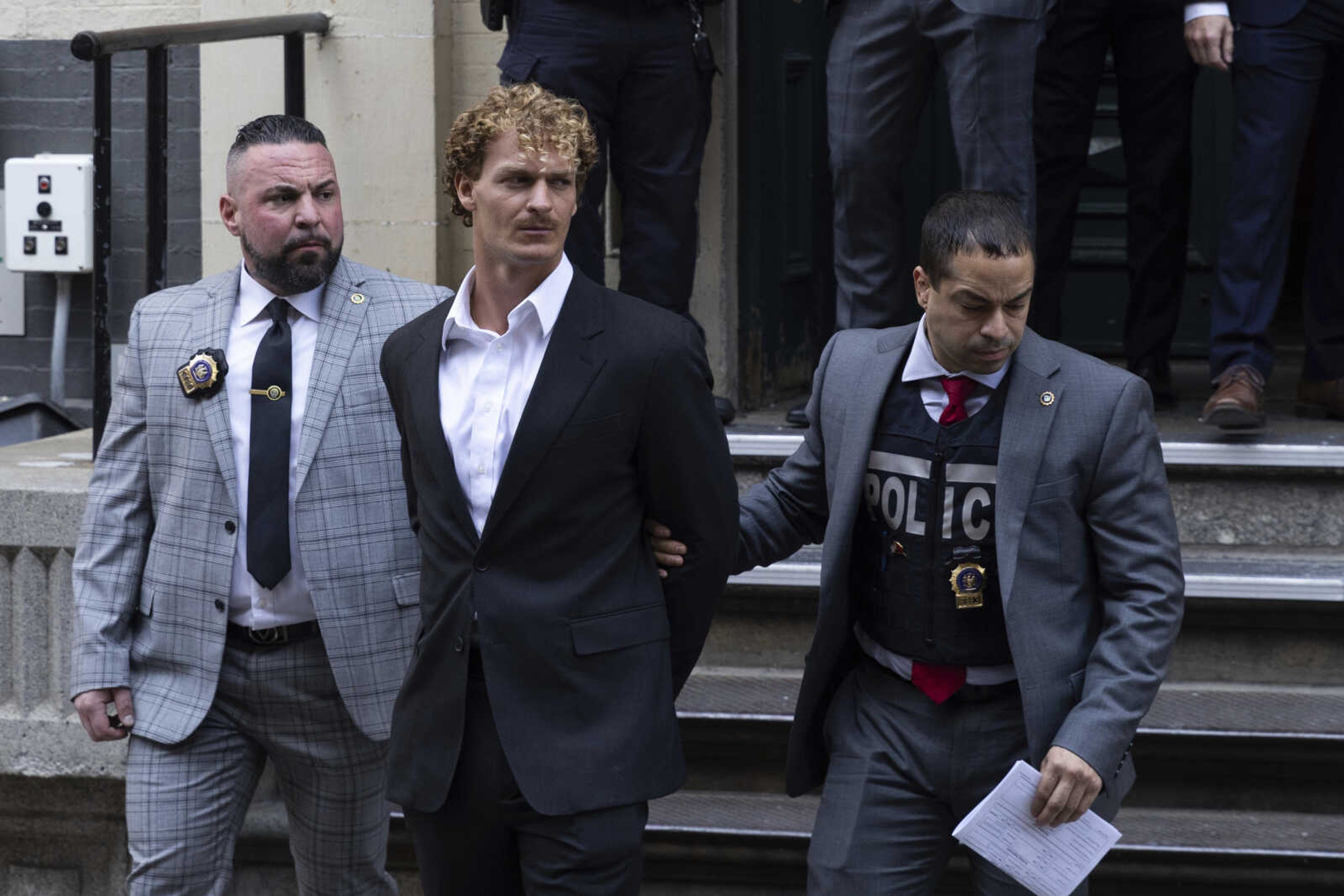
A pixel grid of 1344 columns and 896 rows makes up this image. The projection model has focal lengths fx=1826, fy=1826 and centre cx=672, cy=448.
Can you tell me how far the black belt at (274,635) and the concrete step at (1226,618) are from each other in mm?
1576

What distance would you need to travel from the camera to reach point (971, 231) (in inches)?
119

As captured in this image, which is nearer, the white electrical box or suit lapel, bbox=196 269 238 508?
Answer: suit lapel, bbox=196 269 238 508

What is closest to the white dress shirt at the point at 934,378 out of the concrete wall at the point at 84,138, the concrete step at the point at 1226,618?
the concrete step at the point at 1226,618

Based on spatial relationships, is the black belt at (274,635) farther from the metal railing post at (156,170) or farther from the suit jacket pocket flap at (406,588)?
the metal railing post at (156,170)

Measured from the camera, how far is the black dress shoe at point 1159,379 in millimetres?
5730

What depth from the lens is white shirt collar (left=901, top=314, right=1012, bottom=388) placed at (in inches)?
126

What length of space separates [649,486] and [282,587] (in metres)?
0.92

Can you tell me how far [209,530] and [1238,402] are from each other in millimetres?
2931

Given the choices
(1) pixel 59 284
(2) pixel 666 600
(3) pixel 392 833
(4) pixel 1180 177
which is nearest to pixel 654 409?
(2) pixel 666 600

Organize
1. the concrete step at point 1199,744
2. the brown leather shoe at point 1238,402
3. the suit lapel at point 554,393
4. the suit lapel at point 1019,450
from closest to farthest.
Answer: the suit lapel at point 554,393 → the suit lapel at point 1019,450 → the concrete step at point 1199,744 → the brown leather shoe at point 1238,402

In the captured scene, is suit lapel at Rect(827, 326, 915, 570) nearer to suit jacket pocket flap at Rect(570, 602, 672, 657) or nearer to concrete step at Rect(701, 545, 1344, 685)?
suit jacket pocket flap at Rect(570, 602, 672, 657)

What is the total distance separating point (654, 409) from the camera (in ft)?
9.95

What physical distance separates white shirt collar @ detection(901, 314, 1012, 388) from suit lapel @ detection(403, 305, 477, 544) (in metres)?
0.82

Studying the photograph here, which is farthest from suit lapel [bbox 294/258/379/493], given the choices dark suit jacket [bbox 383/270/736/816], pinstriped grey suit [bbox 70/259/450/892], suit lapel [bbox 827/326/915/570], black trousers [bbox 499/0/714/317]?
black trousers [bbox 499/0/714/317]
